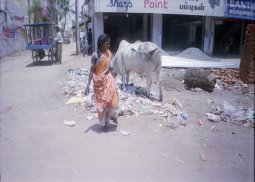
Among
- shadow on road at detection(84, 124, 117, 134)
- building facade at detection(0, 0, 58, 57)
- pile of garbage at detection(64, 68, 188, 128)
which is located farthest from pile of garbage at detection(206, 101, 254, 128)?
building facade at detection(0, 0, 58, 57)

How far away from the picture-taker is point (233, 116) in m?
6.38

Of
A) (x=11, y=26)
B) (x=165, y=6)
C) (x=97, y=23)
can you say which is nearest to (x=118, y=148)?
(x=97, y=23)

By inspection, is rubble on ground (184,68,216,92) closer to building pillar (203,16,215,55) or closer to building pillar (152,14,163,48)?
building pillar (152,14,163,48)

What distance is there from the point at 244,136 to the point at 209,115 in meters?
1.02

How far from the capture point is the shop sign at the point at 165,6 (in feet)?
49.6

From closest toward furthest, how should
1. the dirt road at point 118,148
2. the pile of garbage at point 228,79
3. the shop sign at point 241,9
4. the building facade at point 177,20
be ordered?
1. the dirt road at point 118,148
2. the pile of garbage at point 228,79
3. the building facade at point 177,20
4. the shop sign at point 241,9

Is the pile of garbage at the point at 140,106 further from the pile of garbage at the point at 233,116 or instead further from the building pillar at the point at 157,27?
the building pillar at the point at 157,27

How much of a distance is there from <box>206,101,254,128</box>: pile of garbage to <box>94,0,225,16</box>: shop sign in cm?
985

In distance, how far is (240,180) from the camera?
396cm

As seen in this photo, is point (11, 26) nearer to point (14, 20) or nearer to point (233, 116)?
point (14, 20)

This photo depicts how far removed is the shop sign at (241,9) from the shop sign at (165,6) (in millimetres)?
488

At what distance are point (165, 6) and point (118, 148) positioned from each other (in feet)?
40.7

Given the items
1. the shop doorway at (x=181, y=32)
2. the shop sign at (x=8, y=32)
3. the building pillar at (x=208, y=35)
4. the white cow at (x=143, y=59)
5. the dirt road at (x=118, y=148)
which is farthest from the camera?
the shop sign at (x=8, y=32)

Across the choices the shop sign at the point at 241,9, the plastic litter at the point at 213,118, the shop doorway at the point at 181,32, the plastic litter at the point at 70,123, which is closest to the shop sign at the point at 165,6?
the shop sign at the point at 241,9
